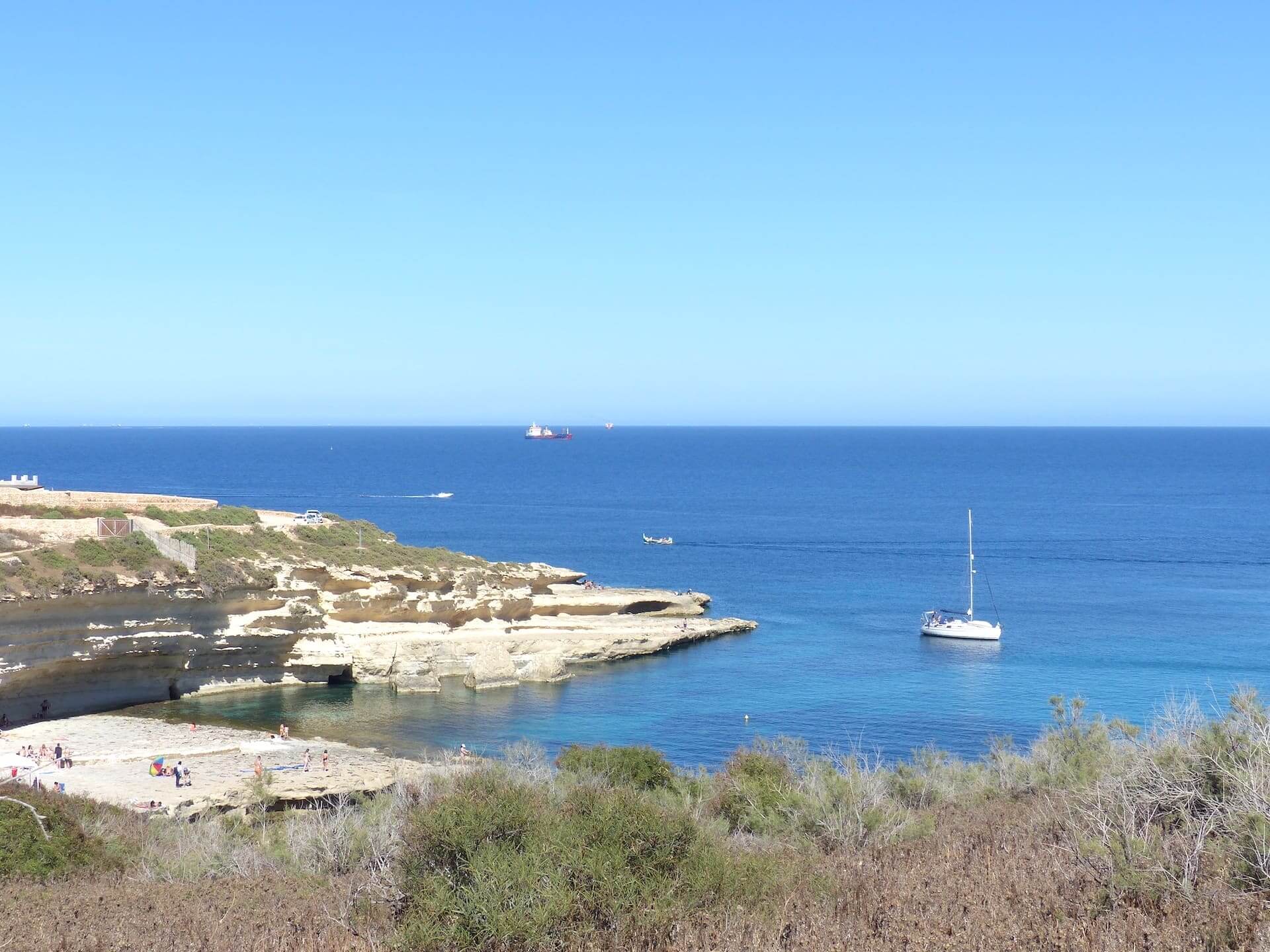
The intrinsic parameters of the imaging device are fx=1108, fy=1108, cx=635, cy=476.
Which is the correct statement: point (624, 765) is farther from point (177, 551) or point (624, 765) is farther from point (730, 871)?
point (177, 551)

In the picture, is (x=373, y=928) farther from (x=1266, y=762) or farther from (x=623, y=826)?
(x=1266, y=762)

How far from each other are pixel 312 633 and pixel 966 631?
27.9 meters

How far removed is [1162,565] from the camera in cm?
6762

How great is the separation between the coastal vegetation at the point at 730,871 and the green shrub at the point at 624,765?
18.9 feet

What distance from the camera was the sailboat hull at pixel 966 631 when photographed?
1934 inches

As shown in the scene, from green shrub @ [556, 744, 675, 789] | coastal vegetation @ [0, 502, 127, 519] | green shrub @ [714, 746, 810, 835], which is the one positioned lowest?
green shrub @ [556, 744, 675, 789]

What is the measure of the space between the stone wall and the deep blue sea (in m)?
12.4

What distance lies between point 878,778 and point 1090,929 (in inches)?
401

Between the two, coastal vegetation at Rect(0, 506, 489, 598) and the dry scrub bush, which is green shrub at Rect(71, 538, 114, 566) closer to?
coastal vegetation at Rect(0, 506, 489, 598)

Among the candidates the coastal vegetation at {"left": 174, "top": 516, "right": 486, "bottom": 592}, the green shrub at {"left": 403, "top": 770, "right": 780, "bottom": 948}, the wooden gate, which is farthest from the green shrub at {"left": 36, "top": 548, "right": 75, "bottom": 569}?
the green shrub at {"left": 403, "top": 770, "right": 780, "bottom": 948}

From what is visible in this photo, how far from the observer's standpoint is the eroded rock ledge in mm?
35375

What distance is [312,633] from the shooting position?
4241 centimetres

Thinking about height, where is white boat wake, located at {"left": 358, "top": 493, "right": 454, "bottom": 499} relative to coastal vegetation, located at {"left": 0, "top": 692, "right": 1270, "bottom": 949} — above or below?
below

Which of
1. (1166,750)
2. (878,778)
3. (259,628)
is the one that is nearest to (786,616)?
(259,628)
